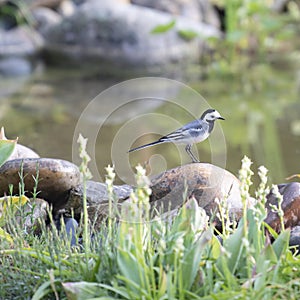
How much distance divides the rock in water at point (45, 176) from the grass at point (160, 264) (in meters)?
1.13

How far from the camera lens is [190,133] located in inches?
140

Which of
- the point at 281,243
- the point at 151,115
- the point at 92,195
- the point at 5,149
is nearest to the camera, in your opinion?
the point at 281,243

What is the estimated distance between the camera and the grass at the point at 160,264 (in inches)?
97.4

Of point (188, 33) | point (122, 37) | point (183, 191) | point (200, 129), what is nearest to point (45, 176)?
point (183, 191)

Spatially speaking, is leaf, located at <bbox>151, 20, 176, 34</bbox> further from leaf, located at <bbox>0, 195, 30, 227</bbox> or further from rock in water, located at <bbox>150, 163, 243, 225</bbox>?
leaf, located at <bbox>0, 195, 30, 227</bbox>

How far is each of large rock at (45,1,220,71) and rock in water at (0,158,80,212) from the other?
7084 mm

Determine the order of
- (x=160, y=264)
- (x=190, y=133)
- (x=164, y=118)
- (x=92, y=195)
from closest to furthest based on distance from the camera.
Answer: (x=160, y=264) → (x=190, y=133) → (x=92, y=195) → (x=164, y=118)

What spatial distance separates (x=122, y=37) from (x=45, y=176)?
26.0 ft

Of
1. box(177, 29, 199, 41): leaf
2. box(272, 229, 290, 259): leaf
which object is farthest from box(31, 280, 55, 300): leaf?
box(177, 29, 199, 41): leaf

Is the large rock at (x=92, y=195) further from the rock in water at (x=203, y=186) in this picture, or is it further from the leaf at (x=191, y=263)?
the leaf at (x=191, y=263)

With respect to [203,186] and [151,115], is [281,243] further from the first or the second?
[151,115]

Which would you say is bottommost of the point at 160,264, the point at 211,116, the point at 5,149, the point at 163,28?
the point at 160,264

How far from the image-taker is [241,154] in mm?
6465

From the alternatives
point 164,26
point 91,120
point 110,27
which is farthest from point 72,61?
point 91,120
